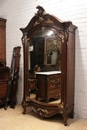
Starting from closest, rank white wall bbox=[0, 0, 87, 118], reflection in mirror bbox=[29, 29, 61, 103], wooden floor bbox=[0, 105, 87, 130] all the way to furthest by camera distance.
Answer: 1. wooden floor bbox=[0, 105, 87, 130]
2. reflection in mirror bbox=[29, 29, 61, 103]
3. white wall bbox=[0, 0, 87, 118]

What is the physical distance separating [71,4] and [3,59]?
80.1 inches

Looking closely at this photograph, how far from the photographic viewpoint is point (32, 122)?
8.81ft

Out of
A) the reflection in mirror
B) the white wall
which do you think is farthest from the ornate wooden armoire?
the white wall

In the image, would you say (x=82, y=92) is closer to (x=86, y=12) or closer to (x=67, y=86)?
(x=67, y=86)

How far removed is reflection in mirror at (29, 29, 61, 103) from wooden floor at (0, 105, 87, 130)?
36cm

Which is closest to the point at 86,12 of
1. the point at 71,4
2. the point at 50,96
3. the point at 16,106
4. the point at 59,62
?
the point at 71,4

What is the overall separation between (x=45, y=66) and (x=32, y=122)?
1.01 metres

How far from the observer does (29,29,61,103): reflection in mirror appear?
106 inches

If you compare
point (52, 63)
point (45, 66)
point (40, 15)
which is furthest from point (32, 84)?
point (40, 15)

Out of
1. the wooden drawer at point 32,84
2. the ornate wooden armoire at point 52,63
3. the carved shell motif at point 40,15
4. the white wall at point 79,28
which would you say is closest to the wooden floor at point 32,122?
the ornate wooden armoire at point 52,63

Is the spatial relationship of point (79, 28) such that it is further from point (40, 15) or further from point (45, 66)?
point (45, 66)

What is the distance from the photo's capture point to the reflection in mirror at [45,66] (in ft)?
8.84

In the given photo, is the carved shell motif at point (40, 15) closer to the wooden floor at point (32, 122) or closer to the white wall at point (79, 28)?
the white wall at point (79, 28)

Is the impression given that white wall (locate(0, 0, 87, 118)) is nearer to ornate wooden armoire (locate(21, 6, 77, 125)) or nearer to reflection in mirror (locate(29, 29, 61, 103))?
ornate wooden armoire (locate(21, 6, 77, 125))
